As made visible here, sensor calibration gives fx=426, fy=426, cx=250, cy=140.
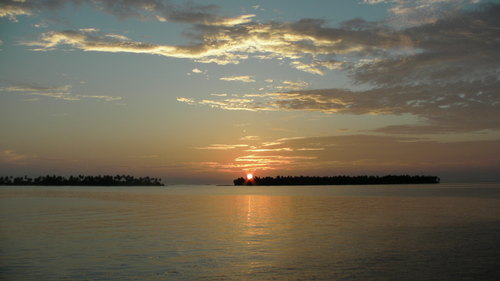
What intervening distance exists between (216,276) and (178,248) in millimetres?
8659

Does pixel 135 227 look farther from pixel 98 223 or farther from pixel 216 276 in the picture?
pixel 216 276

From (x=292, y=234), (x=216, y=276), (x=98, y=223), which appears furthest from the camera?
(x=98, y=223)

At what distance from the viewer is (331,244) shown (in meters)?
30.5

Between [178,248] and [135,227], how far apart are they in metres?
14.4

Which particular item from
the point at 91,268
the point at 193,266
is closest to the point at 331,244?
the point at 193,266

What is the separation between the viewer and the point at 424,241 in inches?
1237

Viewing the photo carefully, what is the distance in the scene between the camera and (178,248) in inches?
1137

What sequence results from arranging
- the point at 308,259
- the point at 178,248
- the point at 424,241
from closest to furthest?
the point at 308,259 → the point at 178,248 → the point at 424,241

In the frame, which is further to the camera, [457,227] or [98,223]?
[98,223]

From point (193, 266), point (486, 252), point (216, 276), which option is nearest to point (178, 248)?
point (193, 266)

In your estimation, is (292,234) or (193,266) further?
(292,234)

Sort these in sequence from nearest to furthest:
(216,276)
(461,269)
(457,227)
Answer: (216,276), (461,269), (457,227)

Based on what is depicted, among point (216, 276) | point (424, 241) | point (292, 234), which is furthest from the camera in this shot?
point (292, 234)

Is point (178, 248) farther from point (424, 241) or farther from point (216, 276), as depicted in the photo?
point (424, 241)
